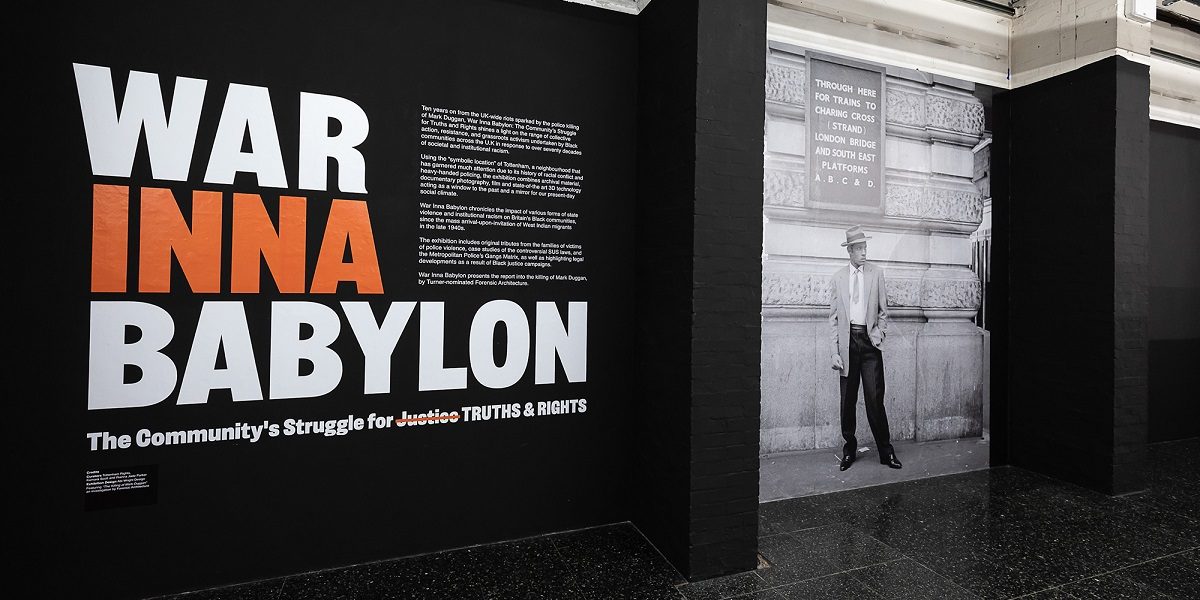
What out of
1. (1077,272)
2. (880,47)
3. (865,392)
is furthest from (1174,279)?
(880,47)

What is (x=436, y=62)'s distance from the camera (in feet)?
9.29

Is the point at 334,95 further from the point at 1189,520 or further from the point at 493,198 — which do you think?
the point at 1189,520

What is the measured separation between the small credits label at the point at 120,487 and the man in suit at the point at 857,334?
11.4ft

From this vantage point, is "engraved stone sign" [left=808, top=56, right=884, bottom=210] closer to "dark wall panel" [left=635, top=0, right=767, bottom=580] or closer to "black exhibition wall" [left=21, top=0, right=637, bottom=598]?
"dark wall panel" [left=635, top=0, right=767, bottom=580]

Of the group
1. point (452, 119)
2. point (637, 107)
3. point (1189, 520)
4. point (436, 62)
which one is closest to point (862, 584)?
point (1189, 520)

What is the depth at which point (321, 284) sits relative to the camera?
266 cm

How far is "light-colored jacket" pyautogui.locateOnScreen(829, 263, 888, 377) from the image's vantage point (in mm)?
3697

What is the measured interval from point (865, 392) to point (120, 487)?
3803mm

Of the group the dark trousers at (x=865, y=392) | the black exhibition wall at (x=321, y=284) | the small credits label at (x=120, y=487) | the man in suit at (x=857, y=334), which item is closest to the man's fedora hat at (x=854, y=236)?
the man in suit at (x=857, y=334)

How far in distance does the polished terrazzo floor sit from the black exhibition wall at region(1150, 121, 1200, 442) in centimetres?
188

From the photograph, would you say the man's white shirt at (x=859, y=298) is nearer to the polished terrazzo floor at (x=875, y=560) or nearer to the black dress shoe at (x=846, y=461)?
the black dress shoe at (x=846, y=461)

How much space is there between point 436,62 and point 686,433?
2.04 m

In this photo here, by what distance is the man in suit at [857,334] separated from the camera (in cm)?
371

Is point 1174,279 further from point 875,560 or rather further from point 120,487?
point 120,487
